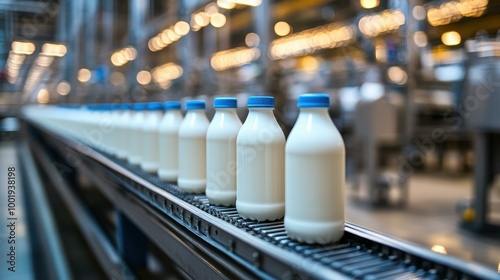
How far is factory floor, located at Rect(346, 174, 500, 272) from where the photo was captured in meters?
2.19

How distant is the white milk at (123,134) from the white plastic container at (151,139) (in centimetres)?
20

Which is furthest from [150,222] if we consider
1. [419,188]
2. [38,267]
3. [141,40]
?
[419,188]

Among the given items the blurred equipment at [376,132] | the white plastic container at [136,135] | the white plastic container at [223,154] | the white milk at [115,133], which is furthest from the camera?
the blurred equipment at [376,132]

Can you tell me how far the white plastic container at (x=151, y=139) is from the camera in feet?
3.67

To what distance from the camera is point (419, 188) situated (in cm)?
421

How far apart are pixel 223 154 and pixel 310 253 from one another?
289mm

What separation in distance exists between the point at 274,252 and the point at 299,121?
19cm

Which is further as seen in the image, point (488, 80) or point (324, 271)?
point (488, 80)

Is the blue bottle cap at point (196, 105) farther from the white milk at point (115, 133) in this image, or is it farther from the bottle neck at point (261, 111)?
the white milk at point (115, 133)

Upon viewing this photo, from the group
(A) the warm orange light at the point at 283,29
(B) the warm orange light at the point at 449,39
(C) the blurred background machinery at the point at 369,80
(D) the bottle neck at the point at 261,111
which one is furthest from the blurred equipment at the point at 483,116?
(A) the warm orange light at the point at 283,29

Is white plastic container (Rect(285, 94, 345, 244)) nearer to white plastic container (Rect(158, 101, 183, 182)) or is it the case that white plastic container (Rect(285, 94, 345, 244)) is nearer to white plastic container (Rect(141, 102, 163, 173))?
white plastic container (Rect(158, 101, 183, 182))

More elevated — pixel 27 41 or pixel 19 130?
pixel 27 41

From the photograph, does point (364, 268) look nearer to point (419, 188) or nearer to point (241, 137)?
point (241, 137)

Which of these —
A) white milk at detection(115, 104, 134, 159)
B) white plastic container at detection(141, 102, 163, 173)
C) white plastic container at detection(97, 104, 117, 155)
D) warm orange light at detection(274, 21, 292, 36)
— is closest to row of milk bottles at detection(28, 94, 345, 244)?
white plastic container at detection(141, 102, 163, 173)
